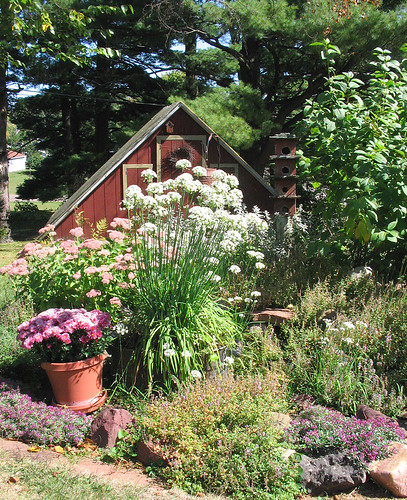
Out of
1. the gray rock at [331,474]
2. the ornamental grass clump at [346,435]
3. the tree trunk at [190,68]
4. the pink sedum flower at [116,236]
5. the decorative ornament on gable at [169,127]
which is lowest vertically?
the gray rock at [331,474]

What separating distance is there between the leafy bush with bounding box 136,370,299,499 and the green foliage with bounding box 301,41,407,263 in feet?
6.09

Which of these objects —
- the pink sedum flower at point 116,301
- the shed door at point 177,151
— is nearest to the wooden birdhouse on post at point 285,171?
the shed door at point 177,151

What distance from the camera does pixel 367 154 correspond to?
14.2ft

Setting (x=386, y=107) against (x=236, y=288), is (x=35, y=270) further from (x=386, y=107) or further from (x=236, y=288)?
(x=386, y=107)

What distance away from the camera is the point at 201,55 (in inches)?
583

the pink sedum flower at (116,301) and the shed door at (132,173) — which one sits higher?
the shed door at (132,173)

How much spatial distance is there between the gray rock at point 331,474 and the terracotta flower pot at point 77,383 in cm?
171

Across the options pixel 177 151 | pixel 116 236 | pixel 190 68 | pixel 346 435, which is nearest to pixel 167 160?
pixel 177 151

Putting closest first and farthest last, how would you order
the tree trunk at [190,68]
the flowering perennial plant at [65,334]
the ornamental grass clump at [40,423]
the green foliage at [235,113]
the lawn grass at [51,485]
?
the lawn grass at [51,485]
the ornamental grass clump at [40,423]
the flowering perennial plant at [65,334]
the green foliage at [235,113]
the tree trunk at [190,68]

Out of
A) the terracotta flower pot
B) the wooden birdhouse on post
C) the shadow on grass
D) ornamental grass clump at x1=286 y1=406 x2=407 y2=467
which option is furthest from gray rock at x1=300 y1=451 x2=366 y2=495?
the shadow on grass

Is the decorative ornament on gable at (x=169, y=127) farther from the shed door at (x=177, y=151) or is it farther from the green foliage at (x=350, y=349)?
the green foliage at (x=350, y=349)

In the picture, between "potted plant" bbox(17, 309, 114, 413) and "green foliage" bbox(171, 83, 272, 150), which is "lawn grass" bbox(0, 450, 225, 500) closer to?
"potted plant" bbox(17, 309, 114, 413)

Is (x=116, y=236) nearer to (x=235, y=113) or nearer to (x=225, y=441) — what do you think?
(x=225, y=441)

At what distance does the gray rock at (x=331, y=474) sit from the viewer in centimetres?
321
